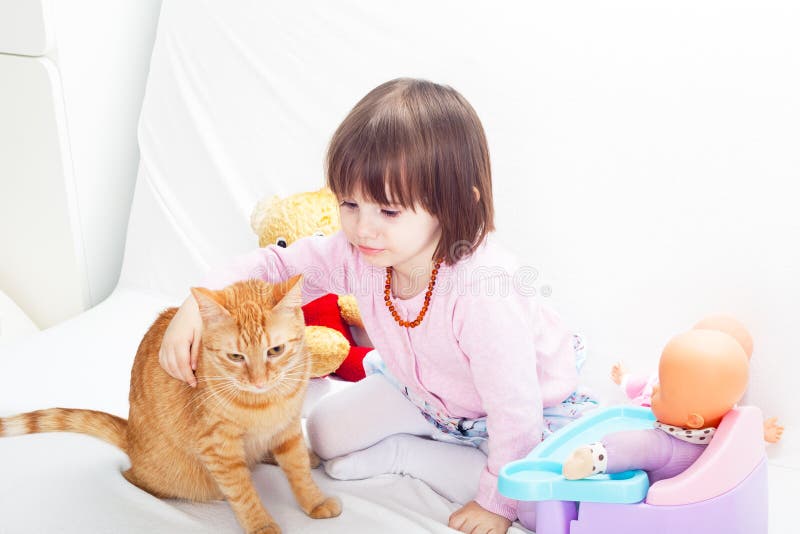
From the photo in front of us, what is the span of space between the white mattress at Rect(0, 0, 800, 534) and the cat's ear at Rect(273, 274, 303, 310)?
0.94 ft

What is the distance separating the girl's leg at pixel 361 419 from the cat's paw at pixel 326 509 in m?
0.14

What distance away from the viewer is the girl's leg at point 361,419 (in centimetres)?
115

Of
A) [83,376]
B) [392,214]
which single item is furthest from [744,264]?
[83,376]

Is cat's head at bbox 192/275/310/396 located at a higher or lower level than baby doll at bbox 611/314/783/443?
higher

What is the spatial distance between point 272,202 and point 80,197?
1.86 ft

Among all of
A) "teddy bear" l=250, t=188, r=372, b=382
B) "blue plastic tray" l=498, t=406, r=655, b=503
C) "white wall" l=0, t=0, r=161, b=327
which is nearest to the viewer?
"blue plastic tray" l=498, t=406, r=655, b=503

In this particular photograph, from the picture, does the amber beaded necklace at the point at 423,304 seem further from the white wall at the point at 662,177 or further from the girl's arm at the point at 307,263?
the white wall at the point at 662,177

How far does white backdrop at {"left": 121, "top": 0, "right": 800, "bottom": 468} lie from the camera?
1131 mm

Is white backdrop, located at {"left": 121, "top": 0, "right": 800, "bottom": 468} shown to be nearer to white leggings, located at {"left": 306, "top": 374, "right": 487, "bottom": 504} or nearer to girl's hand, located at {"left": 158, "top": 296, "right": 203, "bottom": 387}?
white leggings, located at {"left": 306, "top": 374, "right": 487, "bottom": 504}

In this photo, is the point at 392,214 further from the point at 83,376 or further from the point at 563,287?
the point at 83,376

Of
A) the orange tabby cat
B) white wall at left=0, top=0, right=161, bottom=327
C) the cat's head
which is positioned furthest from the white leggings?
white wall at left=0, top=0, right=161, bottom=327

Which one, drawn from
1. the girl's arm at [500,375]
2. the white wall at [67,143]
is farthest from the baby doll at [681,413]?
the white wall at [67,143]

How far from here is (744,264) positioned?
1.15 m

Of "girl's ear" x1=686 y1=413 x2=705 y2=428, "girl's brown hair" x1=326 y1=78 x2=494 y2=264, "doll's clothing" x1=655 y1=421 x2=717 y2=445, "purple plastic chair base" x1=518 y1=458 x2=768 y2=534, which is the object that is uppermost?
"girl's brown hair" x1=326 y1=78 x2=494 y2=264
